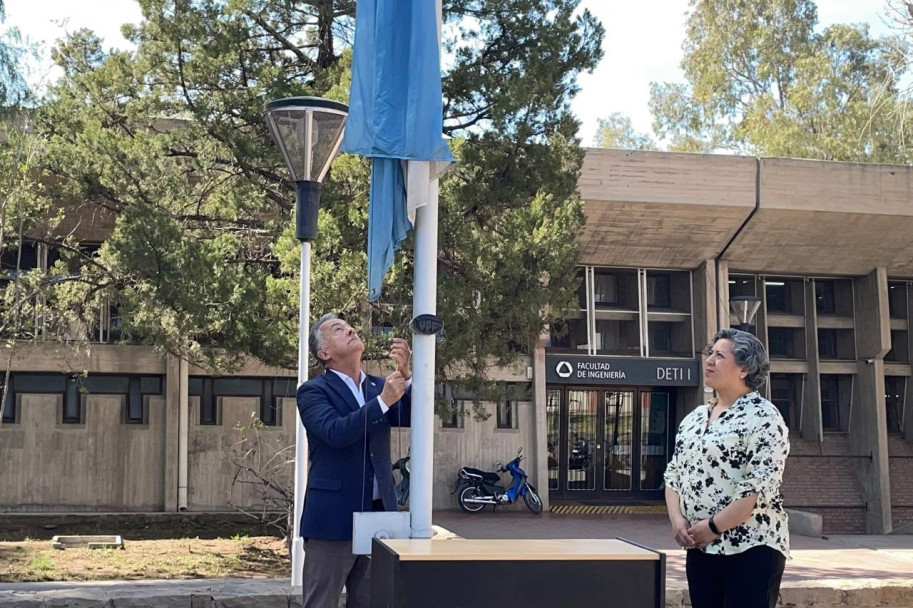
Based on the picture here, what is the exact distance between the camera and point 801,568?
38.1 ft

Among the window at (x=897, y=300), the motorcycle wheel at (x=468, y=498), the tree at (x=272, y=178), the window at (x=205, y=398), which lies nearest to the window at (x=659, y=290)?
the window at (x=897, y=300)

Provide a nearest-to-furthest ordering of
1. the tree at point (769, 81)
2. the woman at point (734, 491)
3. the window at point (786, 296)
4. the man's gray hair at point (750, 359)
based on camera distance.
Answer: the woman at point (734, 491), the man's gray hair at point (750, 359), the window at point (786, 296), the tree at point (769, 81)

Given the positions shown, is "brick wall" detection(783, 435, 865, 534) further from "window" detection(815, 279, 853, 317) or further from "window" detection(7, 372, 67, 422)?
"window" detection(7, 372, 67, 422)

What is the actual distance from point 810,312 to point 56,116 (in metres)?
16.1

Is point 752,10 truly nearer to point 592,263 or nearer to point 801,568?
point 592,263

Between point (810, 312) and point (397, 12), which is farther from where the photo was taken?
point (810, 312)

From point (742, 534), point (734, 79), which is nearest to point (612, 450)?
point (742, 534)

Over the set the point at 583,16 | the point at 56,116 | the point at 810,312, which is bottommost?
the point at 810,312

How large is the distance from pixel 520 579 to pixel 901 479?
21.0 metres

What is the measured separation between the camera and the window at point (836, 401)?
23.0 meters

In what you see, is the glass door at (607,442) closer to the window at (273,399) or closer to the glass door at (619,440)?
the glass door at (619,440)

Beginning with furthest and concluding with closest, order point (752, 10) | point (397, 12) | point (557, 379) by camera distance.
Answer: point (752, 10)
point (557, 379)
point (397, 12)

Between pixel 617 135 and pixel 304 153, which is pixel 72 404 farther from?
pixel 617 135

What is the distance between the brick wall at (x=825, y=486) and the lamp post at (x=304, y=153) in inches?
627
